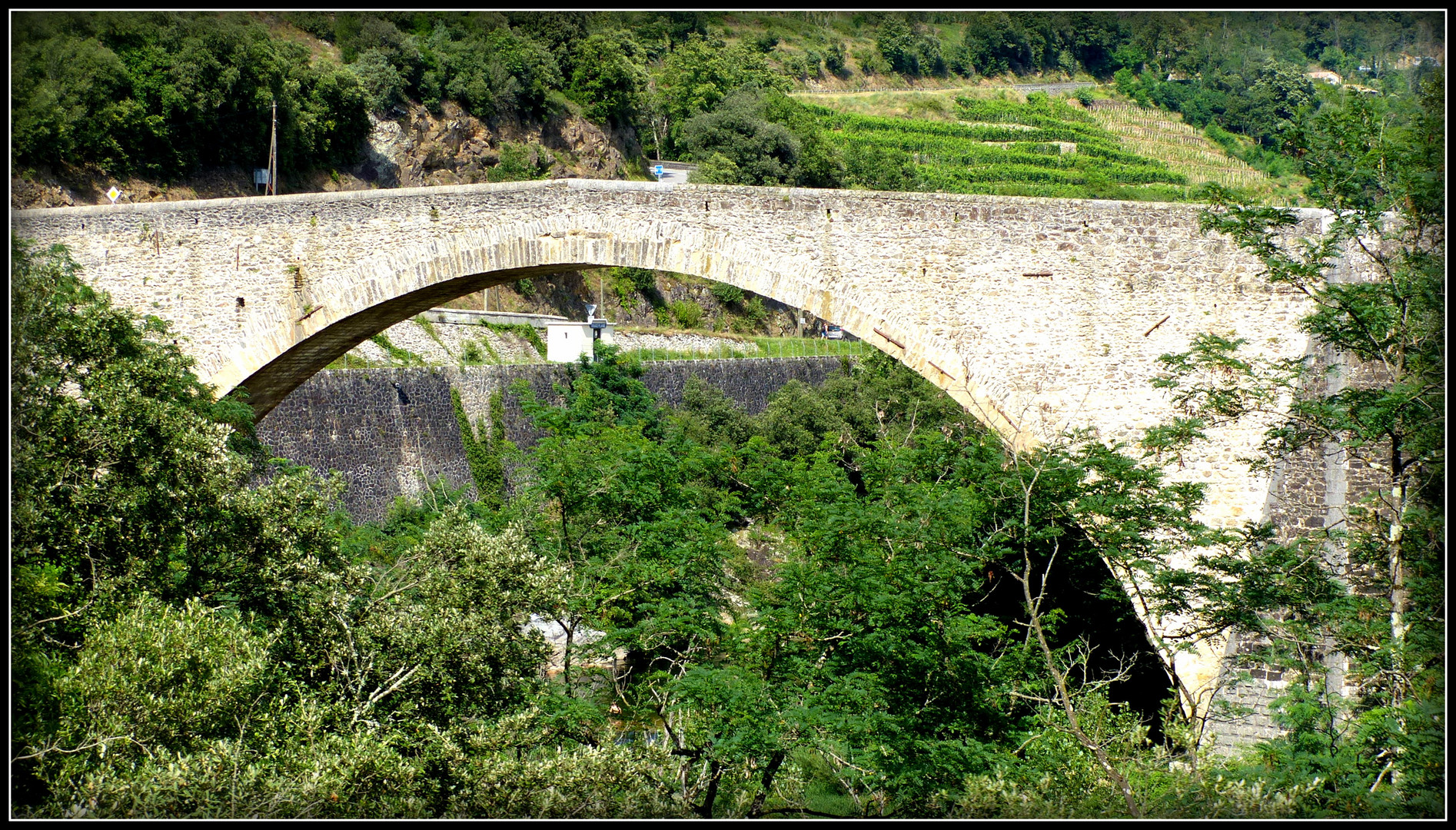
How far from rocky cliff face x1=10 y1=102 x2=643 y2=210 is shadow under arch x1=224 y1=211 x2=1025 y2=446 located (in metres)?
11.3

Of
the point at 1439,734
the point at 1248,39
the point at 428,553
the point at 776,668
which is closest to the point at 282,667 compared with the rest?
the point at 428,553

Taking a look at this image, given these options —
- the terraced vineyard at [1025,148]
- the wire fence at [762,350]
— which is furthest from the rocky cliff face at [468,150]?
the terraced vineyard at [1025,148]

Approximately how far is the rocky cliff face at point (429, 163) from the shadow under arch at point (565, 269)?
1129cm

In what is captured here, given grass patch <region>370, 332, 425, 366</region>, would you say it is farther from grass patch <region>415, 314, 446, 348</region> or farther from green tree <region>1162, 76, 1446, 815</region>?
green tree <region>1162, 76, 1446, 815</region>

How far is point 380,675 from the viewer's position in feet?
19.6

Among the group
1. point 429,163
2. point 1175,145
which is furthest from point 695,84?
point 1175,145

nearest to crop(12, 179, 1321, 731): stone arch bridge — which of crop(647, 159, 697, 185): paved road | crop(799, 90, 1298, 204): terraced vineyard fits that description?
crop(799, 90, 1298, 204): terraced vineyard

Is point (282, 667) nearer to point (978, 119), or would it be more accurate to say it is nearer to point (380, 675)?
point (380, 675)

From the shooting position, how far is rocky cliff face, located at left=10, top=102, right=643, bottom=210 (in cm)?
2047

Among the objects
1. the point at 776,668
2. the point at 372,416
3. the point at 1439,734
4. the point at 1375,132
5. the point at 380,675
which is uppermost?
the point at 1375,132

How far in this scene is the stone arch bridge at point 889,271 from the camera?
8516 mm

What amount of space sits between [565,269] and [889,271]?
2678mm

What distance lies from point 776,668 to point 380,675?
2.73m

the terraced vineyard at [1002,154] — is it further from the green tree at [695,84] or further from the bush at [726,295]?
the bush at [726,295]
